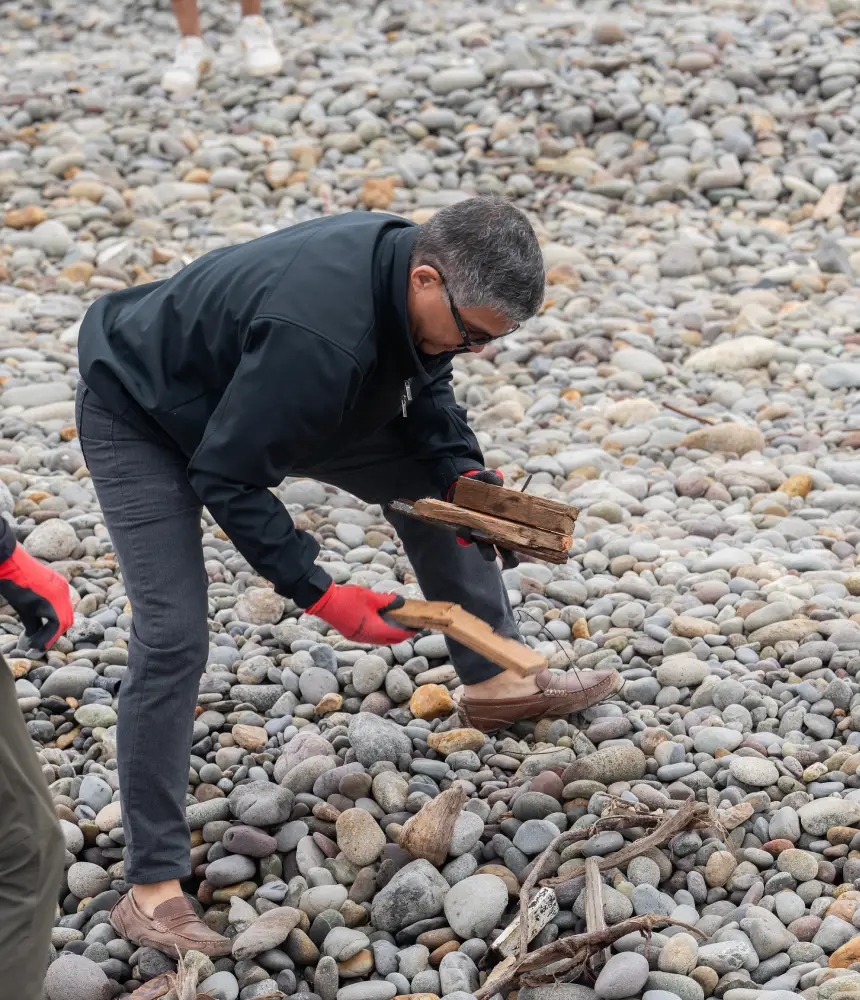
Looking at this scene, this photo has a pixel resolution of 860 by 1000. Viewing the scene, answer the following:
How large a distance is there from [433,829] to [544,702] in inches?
25.6

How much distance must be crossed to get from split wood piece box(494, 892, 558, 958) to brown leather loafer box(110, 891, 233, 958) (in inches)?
25.8

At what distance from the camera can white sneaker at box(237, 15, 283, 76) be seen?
9.69m

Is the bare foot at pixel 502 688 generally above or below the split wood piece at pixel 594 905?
below

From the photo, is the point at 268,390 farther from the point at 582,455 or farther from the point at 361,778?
the point at 582,455

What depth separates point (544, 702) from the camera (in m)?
3.74

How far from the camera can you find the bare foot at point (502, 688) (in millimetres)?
3736

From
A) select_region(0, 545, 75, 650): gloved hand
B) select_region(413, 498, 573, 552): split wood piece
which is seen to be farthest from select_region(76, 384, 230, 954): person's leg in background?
select_region(413, 498, 573, 552): split wood piece

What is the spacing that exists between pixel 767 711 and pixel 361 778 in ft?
3.95

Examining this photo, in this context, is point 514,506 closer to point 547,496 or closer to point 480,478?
point 480,478

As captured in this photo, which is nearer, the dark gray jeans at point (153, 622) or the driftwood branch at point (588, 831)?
the dark gray jeans at point (153, 622)

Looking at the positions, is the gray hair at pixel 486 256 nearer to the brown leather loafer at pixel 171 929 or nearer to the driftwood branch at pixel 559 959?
the driftwood branch at pixel 559 959

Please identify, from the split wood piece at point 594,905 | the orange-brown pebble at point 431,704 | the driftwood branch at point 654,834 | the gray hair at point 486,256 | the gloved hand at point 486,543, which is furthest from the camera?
the orange-brown pebble at point 431,704

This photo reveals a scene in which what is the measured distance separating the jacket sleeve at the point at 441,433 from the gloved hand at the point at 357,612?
0.53m

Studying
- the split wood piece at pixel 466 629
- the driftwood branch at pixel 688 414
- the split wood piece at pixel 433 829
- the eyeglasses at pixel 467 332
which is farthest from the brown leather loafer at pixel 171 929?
the driftwood branch at pixel 688 414
